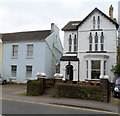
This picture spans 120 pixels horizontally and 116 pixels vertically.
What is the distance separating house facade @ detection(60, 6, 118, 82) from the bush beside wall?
920 centimetres

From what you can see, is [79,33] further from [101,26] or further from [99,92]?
[99,92]

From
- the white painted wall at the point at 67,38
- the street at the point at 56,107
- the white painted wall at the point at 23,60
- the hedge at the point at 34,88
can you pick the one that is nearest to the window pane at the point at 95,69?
the white painted wall at the point at 67,38

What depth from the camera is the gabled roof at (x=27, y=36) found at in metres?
26.3

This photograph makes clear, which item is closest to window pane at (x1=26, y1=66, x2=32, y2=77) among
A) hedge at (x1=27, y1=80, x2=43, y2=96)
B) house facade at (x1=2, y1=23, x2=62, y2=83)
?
house facade at (x1=2, y1=23, x2=62, y2=83)

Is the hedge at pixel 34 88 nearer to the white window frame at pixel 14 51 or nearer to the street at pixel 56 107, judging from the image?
the street at pixel 56 107

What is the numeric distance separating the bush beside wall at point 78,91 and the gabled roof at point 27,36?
40.0ft

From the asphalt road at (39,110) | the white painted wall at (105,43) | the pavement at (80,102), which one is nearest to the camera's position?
the asphalt road at (39,110)

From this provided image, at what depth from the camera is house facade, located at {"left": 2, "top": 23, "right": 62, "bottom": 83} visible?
25391 millimetres

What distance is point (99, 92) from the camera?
1327 centimetres

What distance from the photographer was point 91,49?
2348cm

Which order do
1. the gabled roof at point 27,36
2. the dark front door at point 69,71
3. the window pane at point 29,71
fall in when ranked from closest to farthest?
the dark front door at point 69,71
the window pane at point 29,71
the gabled roof at point 27,36

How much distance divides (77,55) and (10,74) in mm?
10001

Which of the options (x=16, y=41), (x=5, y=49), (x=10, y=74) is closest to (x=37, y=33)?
(x=16, y=41)

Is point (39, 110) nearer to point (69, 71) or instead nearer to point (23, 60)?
point (69, 71)
